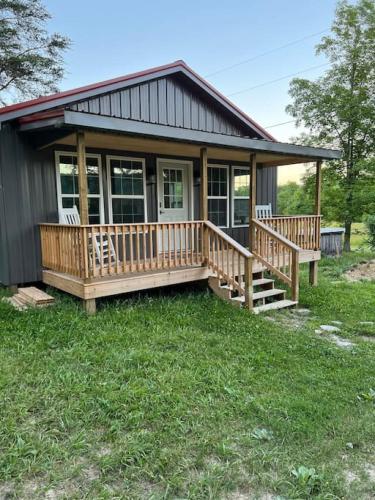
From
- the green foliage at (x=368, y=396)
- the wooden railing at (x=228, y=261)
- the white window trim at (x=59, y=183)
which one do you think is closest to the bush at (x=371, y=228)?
the wooden railing at (x=228, y=261)

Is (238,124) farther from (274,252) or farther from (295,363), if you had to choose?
(295,363)

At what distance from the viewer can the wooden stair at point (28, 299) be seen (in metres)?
5.04

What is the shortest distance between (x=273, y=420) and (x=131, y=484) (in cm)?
114

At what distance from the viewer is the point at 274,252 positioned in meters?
6.68

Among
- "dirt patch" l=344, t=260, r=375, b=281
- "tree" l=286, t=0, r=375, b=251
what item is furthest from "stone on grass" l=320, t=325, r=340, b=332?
"tree" l=286, t=0, r=375, b=251

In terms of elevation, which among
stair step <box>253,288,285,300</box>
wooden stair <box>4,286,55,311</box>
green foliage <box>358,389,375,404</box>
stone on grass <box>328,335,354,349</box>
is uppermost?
wooden stair <box>4,286,55,311</box>

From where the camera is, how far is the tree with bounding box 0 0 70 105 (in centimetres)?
1373

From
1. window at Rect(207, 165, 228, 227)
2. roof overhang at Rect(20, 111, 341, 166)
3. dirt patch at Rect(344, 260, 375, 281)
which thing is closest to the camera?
roof overhang at Rect(20, 111, 341, 166)

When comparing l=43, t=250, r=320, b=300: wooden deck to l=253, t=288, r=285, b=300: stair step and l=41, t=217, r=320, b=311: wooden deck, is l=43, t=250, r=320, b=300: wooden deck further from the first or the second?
l=253, t=288, r=285, b=300: stair step

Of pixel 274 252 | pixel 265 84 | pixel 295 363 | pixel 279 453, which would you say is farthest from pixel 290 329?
pixel 265 84

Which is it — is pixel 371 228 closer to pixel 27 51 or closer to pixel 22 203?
pixel 22 203

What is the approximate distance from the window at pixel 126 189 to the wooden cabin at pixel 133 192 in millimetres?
19

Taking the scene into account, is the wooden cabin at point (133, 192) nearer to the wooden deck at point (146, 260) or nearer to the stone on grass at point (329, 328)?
the wooden deck at point (146, 260)

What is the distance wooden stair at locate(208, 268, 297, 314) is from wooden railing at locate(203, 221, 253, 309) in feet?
0.31
